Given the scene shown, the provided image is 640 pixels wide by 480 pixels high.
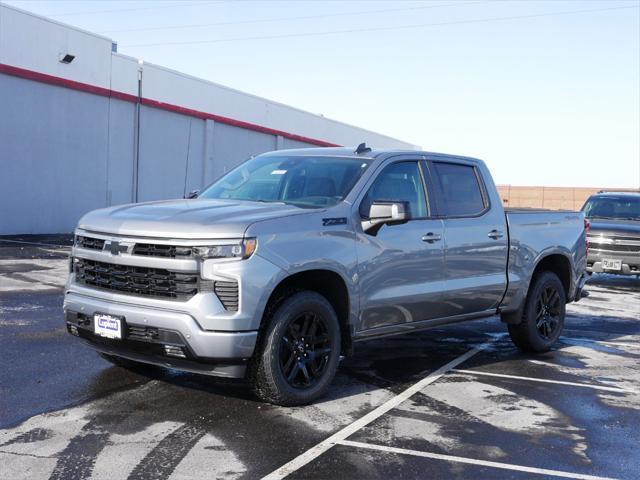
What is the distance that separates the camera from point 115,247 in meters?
5.57

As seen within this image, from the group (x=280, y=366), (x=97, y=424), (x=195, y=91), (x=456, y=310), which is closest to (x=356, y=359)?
(x=456, y=310)

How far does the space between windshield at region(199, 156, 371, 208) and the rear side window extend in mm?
992

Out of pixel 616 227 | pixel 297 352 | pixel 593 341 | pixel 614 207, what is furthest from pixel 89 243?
pixel 614 207

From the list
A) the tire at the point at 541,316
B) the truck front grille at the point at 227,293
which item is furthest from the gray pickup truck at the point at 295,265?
the tire at the point at 541,316

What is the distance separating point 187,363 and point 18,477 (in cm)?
147

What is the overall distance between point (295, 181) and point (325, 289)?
1.12m

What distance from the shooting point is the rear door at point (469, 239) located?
7.13m

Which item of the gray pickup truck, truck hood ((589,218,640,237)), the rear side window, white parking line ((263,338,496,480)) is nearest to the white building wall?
truck hood ((589,218,640,237))

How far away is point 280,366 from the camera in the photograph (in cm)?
557

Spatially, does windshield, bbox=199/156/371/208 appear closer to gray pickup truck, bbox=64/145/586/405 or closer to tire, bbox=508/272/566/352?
gray pickup truck, bbox=64/145/586/405

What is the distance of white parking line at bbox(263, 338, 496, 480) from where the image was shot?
14.5ft

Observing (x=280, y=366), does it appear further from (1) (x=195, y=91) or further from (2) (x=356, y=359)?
(1) (x=195, y=91)

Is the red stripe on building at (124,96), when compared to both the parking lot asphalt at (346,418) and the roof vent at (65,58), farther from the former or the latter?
the parking lot asphalt at (346,418)

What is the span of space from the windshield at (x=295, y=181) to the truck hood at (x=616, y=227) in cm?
1045
